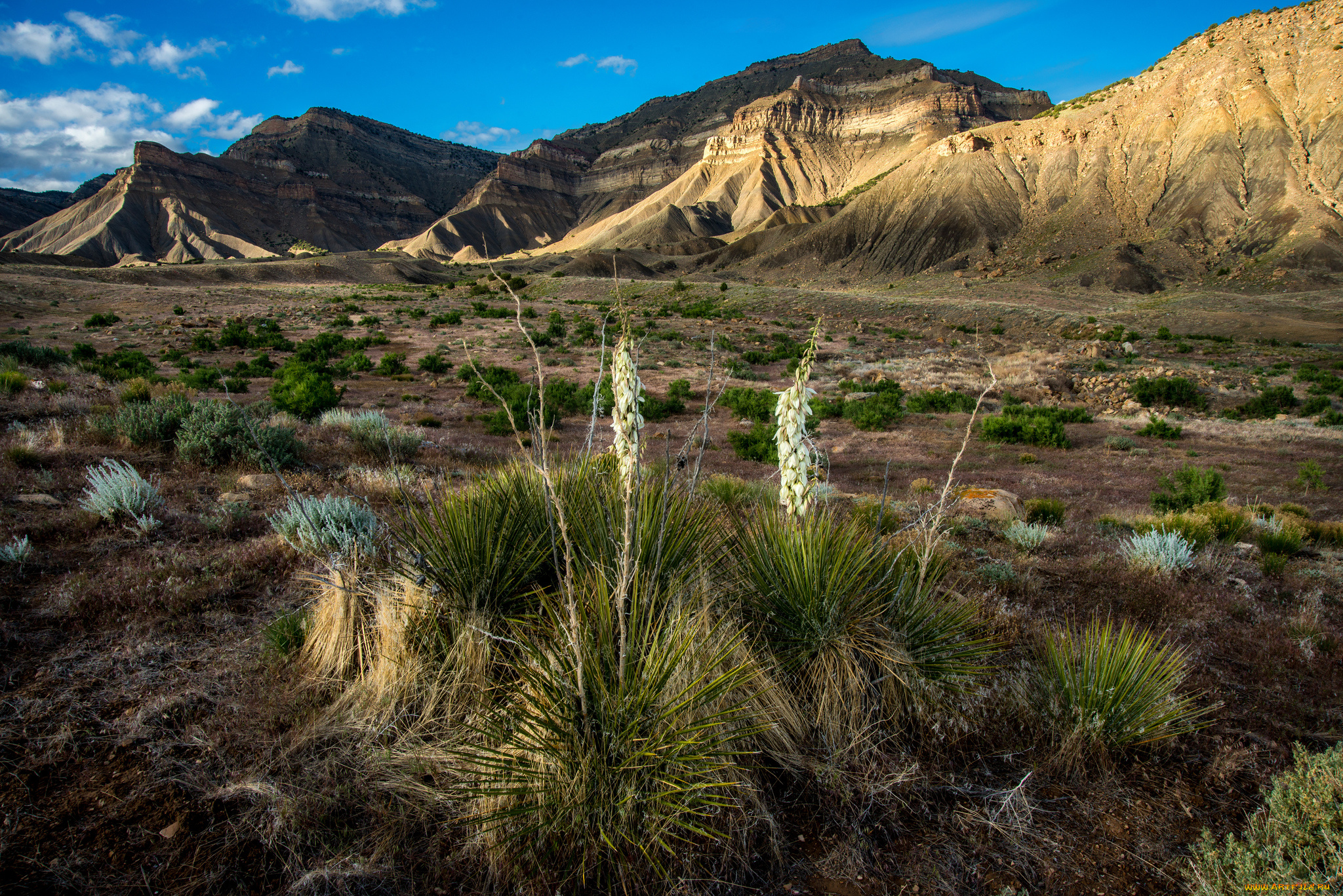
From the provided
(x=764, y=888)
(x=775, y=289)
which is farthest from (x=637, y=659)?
(x=775, y=289)

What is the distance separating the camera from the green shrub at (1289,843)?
2082 mm

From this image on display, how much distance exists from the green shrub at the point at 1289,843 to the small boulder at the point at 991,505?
5181 mm

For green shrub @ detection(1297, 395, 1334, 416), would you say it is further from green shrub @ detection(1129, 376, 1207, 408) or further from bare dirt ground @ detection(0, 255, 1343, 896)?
bare dirt ground @ detection(0, 255, 1343, 896)

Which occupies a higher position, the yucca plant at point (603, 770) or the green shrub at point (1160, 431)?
the yucca plant at point (603, 770)

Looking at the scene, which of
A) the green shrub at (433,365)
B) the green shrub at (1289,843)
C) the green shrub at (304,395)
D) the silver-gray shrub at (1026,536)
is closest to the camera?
the green shrub at (1289,843)

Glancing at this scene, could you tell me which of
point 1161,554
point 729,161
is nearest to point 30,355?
point 1161,554

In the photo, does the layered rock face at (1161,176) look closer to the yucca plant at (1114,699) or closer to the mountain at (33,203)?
the yucca plant at (1114,699)

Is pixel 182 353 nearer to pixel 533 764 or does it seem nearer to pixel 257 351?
pixel 257 351

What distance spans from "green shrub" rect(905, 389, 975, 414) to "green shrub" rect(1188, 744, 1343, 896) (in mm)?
14496

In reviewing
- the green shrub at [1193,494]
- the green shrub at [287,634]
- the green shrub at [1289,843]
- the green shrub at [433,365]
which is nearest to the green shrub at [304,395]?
the green shrub at [433,365]

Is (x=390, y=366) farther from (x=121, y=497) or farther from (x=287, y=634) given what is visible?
(x=287, y=634)

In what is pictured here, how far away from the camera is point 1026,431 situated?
45.2 ft

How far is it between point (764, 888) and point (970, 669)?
1.39 metres

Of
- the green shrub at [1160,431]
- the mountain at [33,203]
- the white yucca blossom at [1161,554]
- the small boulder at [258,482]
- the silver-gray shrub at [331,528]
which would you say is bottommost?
the green shrub at [1160,431]
